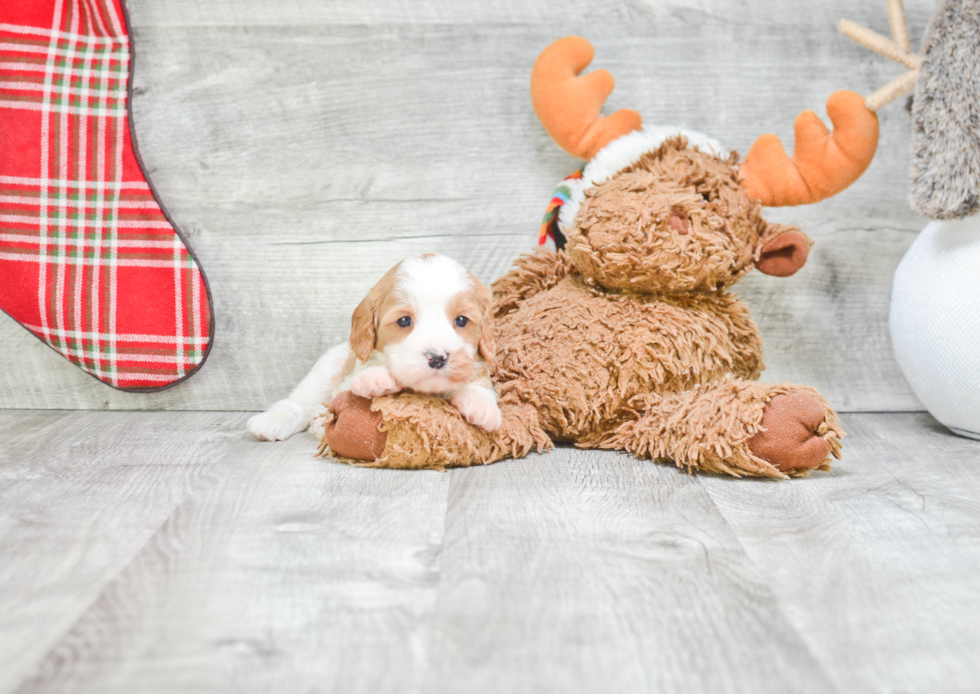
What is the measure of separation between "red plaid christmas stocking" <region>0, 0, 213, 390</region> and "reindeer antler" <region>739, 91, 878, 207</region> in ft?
3.65

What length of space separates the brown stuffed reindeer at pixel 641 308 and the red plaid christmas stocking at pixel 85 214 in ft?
1.93

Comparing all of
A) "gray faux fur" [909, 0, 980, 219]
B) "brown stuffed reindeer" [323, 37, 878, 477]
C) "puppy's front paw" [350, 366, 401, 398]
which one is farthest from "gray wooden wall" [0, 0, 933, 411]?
"puppy's front paw" [350, 366, 401, 398]

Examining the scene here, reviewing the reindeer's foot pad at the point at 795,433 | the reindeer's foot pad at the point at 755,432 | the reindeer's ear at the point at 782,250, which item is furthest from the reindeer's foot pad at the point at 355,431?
the reindeer's ear at the point at 782,250

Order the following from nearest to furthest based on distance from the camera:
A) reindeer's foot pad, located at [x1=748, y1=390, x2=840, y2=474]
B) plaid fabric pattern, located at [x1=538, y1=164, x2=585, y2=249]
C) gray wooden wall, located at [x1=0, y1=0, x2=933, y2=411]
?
reindeer's foot pad, located at [x1=748, y1=390, x2=840, y2=474]
plaid fabric pattern, located at [x1=538, y1=164, x2=585, y2=249]
gray wooden wall, located at [x1=0, y1=0, x2=933, y2=411]

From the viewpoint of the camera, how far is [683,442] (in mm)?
1258

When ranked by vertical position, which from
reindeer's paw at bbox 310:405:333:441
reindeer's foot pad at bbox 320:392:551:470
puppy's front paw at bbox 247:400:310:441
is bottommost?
puppy's front paw at bbox 247:400:310:441

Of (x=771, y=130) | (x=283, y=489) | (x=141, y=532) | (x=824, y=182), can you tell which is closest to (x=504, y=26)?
Answer: (x=771, y=130)

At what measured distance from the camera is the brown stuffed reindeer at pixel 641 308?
1246mm

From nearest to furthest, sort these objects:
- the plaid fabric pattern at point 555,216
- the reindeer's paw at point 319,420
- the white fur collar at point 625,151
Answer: the reindeer's paw at point 319,420 → the white fur collar at point 625,151 → the plaid fabric pattern at point 555,216

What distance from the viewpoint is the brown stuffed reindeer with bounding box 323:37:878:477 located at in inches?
49.1

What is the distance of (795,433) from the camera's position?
1183 mm

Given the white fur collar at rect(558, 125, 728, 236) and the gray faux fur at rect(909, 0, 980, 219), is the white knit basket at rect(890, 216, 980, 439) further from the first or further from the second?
the white fur collar at rect(558, 125, 728, 236)

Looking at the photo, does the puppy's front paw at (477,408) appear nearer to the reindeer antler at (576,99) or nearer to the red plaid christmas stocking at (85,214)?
the reindeer antler at (576,99)

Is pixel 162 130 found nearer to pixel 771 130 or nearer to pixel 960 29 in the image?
pixel 771 130
